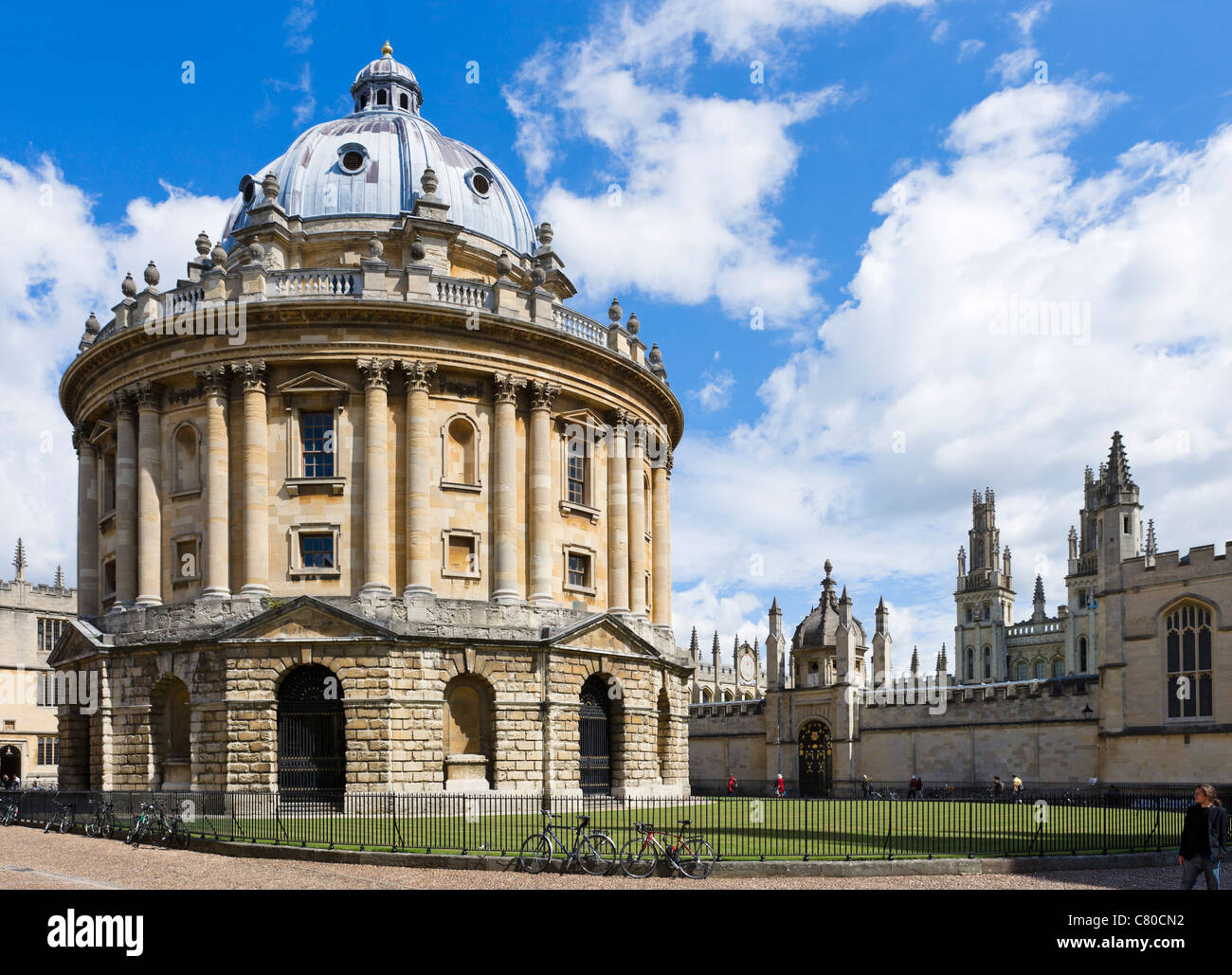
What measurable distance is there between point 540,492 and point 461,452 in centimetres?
297

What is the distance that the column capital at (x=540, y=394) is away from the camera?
4003 cm

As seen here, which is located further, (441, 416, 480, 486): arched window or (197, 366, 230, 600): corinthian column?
(441, 416, 480, 486): arched window

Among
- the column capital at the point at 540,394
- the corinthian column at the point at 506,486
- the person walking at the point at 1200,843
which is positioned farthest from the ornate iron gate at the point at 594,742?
the person walking at the point at 1200,843

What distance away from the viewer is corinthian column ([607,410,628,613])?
43.0 m

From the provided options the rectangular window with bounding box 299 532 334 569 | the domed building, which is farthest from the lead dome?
the rectangular window with bounding box 299 532 334 569

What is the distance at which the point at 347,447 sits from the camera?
3775 centimetres

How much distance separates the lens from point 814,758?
57.9 metres

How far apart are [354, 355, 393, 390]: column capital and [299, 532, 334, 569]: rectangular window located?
16.2 feet

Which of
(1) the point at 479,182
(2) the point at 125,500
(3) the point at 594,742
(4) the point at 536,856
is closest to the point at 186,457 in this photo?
(2) the point at 125,500

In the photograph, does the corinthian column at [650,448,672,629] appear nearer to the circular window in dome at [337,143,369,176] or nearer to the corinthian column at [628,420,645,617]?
the corinthian column at [628,420,645,617]

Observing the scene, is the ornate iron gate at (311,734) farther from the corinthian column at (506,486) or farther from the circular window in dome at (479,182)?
the circular window in dome at (479,182)

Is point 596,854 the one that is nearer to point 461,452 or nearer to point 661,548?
point 461,452

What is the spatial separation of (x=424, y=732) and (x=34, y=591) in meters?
45.7

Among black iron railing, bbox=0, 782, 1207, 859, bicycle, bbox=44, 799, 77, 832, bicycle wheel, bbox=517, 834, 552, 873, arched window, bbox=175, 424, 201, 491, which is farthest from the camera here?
arched window, bbox=175, 424, 201, 491
